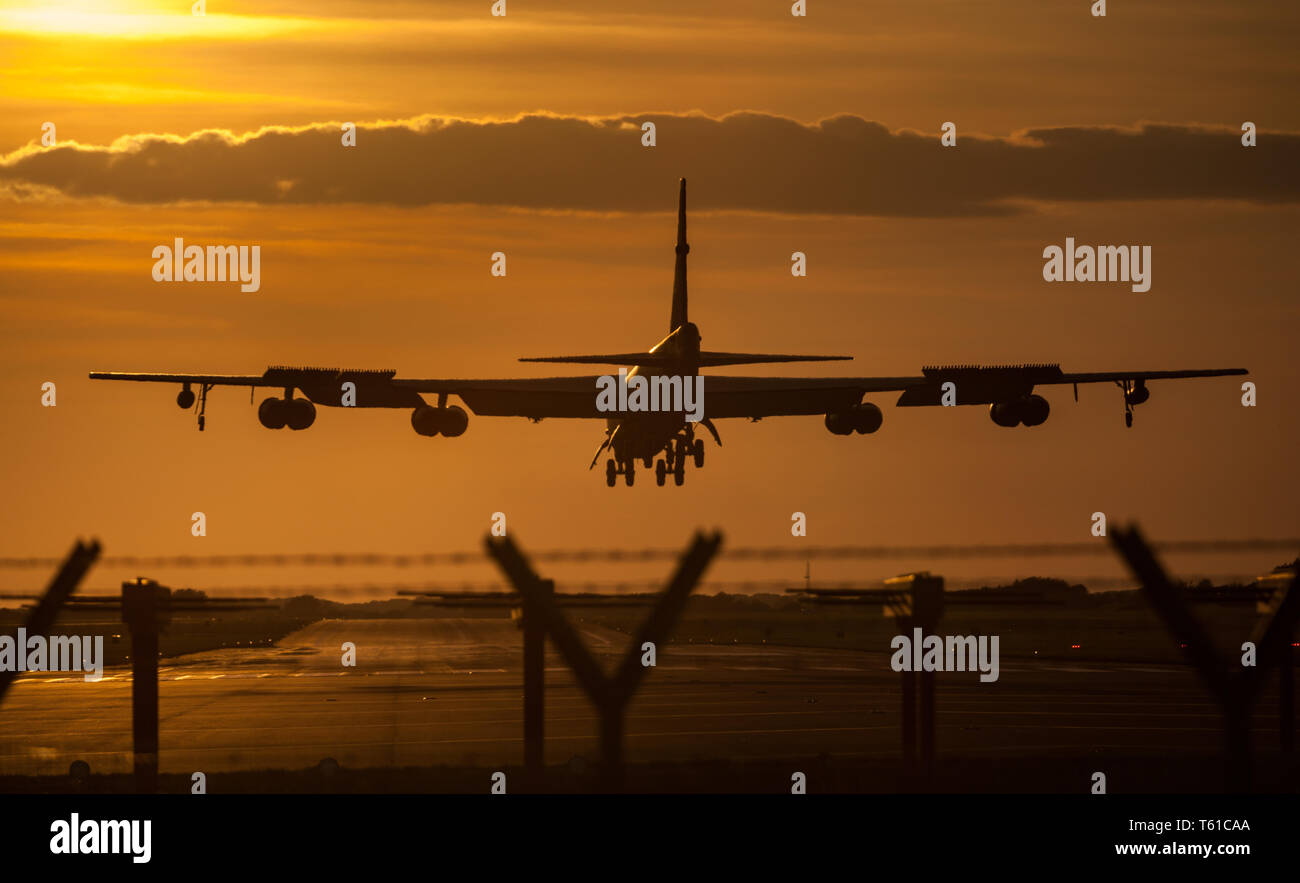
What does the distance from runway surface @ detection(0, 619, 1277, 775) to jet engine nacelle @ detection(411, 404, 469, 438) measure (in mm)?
8529

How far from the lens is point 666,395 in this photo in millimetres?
56844

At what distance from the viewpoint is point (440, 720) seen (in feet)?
120

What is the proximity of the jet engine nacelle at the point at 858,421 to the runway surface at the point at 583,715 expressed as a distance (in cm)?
851

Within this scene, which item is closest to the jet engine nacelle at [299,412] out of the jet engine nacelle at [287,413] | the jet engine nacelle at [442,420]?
the jet engine nacelle at [287,413]

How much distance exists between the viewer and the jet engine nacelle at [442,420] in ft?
187

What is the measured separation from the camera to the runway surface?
30875 millimetres

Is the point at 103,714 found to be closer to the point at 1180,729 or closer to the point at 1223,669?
the point at 1180,729

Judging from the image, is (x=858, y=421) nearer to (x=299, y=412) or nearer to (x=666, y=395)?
(x=666, y=395)

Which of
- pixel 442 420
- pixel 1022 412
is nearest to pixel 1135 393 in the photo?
pixel 1022 412

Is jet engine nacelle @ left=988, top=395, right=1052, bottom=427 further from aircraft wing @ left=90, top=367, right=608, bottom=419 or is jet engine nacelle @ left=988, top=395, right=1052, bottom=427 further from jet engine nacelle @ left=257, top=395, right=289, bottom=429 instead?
jet engine nacelle @ left=257, top=395, right=289, bottom=429

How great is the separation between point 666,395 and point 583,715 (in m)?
20.6

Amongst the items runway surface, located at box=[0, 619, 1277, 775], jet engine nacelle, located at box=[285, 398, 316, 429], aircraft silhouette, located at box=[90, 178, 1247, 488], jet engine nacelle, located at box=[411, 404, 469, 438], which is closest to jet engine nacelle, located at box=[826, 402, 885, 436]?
aircraft silhouette, located at box=[90, 178, 1247, 488]

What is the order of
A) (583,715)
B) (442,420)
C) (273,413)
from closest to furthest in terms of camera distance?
(583,715) < (273,413) < (442,420)
